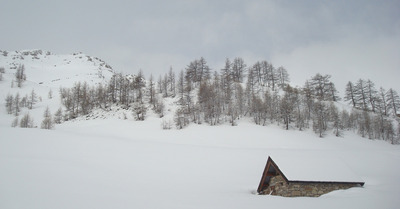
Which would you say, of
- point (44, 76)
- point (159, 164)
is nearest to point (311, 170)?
point (159, 164)

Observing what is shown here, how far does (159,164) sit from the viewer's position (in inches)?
752

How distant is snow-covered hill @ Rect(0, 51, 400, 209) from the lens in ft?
25.1

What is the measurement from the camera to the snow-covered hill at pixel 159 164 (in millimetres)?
7660

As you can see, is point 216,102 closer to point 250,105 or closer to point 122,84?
point 250,105

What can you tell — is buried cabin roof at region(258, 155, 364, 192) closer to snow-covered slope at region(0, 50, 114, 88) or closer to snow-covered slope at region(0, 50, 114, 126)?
snow-covered slope at region(0, 50, 114, 126)

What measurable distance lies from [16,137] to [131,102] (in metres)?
38.3

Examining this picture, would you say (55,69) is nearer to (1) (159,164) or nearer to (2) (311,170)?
(1) (159,164)

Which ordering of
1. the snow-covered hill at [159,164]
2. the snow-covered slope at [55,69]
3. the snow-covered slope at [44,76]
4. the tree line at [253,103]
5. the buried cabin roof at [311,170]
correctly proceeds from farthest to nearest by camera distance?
1. the snow-covered slope at [55,69]
2. the snow-covered slope at [44,76]
3. the tree line at [253,103]
4. the buried cabin roof at [311,170]
5. the snow-covered hill at [159,164]

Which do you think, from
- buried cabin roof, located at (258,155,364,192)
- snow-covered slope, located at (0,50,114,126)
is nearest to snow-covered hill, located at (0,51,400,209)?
buried cabin roof, located at (258,155,364,192)

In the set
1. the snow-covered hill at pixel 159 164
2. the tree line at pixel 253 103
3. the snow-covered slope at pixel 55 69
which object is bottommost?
the snow-covered hill at pixel 159 164

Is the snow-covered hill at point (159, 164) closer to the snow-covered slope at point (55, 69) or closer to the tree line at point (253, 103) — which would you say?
the tree line at point (253, 103)

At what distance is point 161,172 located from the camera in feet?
54.4

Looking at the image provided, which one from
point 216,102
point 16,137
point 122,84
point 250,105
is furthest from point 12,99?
point 250,105

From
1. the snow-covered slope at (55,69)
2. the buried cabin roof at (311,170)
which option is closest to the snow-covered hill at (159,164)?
the buried cabin roof at (311,170)
